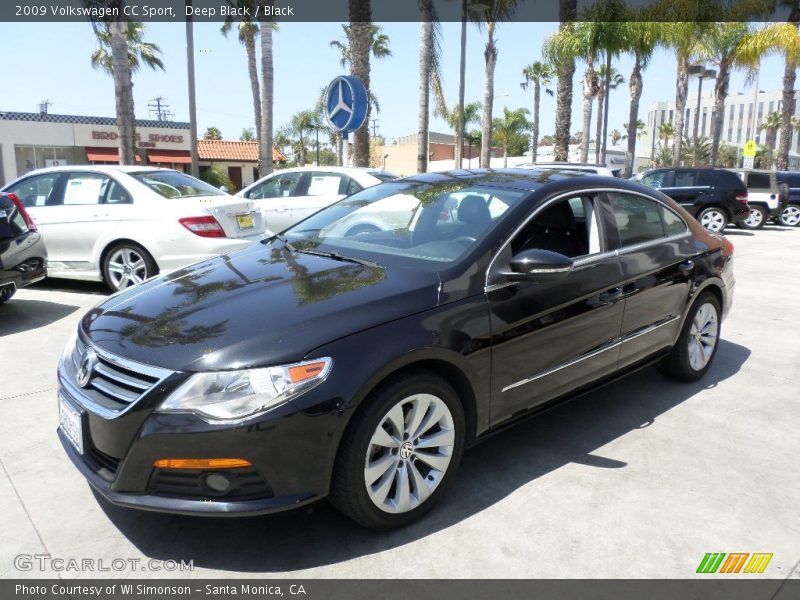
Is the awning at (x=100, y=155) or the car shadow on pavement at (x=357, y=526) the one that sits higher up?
the awning at (x=100, y=155)

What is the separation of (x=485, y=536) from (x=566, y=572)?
1.28 feet

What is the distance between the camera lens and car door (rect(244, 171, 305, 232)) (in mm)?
9273

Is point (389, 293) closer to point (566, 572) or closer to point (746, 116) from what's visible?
point (566, 572)

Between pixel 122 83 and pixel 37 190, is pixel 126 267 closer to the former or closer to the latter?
pixel 37 190

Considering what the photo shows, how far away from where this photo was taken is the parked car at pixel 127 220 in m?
7.21

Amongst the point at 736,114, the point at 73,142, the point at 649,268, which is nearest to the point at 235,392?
the point at 649,268

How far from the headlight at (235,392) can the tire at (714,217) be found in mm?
16268

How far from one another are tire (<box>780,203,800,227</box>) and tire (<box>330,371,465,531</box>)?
20625 mm

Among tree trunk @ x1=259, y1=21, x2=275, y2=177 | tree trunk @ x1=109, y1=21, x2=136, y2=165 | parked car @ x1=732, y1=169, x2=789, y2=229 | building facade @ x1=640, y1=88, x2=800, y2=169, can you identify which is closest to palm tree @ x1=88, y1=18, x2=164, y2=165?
tree trunk @ x1=109, y1=21, x2=136, y2=165

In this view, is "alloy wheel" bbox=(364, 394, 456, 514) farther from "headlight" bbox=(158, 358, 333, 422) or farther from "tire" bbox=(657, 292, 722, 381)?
"tire" bbox=(657, 292, 722, 381)

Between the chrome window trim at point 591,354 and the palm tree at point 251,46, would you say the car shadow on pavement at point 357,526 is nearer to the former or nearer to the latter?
the chrome window trim at point 591,354

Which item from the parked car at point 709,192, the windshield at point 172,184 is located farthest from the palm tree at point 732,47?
the windshield at point 172,184
